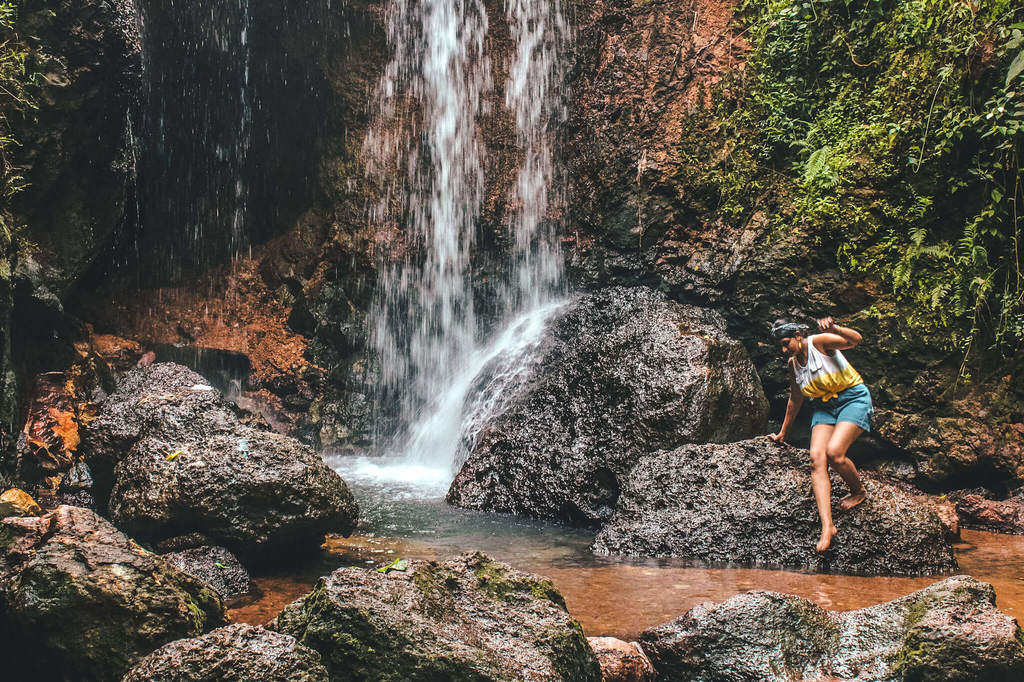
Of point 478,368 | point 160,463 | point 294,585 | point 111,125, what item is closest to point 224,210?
point 111,125

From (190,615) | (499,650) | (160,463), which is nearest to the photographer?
(499,650)

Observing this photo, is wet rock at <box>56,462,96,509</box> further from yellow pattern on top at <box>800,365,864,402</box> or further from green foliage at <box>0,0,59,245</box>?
yellow pattern on top at <box>800,365,864,402</box>

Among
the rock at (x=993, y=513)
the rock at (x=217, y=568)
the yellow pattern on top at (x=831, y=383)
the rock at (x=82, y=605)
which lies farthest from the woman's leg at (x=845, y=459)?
the rock at (x=82, y=605)

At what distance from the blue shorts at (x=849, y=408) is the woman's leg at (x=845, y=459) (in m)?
0.05

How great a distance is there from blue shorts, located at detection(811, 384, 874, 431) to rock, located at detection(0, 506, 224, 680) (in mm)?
4340

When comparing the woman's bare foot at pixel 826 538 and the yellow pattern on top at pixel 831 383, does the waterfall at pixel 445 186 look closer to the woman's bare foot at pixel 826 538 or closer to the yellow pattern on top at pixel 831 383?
the yellow pattern on top at pixel 831 383

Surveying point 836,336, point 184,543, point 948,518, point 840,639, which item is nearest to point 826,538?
point 948,518

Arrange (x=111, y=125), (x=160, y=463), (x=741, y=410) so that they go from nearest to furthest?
1. (x=160, y=463)
2. (x=741, y=410)
3. (x=111, y=125)

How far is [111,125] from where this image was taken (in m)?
7.46

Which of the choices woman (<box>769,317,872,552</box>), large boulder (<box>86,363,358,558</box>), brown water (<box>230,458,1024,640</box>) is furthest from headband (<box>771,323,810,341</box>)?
large boulder (<box>86,363,358,558</box>)

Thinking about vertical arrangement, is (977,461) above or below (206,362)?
below

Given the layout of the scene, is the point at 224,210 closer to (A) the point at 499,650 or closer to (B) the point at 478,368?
(B) the point at 478,368

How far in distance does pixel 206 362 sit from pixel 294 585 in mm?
7112

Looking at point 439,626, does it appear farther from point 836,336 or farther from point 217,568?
point 836,336
